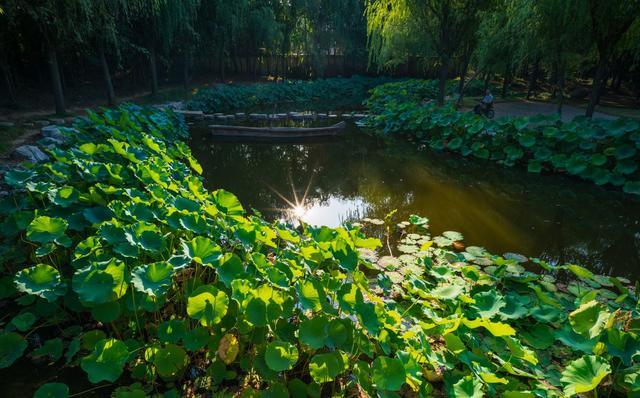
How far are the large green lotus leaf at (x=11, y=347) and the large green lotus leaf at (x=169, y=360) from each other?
0.74 meters

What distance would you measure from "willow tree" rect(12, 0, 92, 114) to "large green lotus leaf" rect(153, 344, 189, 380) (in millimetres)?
7146

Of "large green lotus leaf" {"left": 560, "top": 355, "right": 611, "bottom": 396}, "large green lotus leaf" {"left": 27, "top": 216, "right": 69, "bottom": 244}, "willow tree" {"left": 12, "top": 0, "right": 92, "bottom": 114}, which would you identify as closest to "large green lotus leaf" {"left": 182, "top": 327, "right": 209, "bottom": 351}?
"large green lotus leaf" {"left": 27, "top": 216, "right": 69, "bottom": 244}

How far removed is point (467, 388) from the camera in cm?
163

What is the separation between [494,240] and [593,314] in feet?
7.40

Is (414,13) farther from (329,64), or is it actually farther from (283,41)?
(329,64)

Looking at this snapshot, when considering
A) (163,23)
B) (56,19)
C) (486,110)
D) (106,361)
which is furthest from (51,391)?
(163,23)

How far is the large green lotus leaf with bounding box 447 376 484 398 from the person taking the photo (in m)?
1.61

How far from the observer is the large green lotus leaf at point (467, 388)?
5.27 ft

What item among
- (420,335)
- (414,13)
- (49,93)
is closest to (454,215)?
(420,335)

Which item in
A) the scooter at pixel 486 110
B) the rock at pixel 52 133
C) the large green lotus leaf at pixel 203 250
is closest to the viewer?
the large green lotus leaf at pixel 203 250

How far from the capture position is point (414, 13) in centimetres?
1088

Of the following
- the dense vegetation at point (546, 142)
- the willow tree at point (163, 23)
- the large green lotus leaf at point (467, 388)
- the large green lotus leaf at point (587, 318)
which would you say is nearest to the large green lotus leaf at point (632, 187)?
the dense vegetation at point (546, 142)

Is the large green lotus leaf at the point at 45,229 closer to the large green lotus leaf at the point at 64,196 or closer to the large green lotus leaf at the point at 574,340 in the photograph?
the large green lotus leaf at the point at 64,196

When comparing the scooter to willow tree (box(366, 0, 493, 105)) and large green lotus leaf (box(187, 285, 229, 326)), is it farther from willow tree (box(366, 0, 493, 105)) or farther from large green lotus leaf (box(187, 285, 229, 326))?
large green lotus leaf (box(187, 285, 229, 326))
